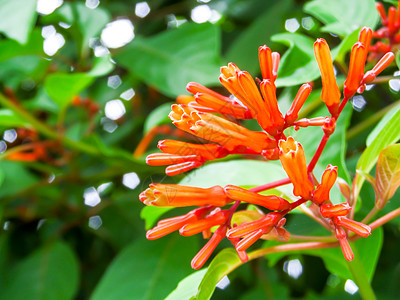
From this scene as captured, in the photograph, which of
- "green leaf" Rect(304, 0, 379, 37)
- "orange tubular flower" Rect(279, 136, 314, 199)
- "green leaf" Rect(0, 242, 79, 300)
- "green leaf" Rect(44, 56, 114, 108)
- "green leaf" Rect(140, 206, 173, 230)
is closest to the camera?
"orange tubular flower" Rect(279, 136, 314, 199)

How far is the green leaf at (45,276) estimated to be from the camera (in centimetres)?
123

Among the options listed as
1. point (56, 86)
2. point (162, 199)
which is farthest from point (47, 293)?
point (162, 199)

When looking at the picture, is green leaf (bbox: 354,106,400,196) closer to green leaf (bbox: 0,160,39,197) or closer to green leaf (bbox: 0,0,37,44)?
green leaf (bbox: 0,0,37,44)

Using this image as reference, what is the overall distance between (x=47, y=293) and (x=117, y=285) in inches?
13.9

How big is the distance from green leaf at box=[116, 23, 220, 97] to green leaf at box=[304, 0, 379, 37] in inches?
13.5

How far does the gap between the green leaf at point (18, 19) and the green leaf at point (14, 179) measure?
520mm

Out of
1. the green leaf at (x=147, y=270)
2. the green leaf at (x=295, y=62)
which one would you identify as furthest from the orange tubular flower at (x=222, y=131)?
the green leaf at (x=147, y=270)

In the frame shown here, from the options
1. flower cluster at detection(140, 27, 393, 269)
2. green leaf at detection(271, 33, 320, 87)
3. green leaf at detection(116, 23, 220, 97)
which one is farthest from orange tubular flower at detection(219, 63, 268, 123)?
green leaf at detection(116, 23, 220, 97)

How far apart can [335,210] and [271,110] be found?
0.14 meters

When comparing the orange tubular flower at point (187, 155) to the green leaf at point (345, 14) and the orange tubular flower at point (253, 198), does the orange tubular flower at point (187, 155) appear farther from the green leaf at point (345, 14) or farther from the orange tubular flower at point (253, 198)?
the green leaf at point (345, 14)

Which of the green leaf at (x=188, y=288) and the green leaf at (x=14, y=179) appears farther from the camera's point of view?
the green leaf at (x=14, y=179)

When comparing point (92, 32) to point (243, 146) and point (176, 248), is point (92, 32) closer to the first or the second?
point (176, 248)

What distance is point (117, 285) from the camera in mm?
979

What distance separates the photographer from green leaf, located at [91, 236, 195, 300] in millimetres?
953
